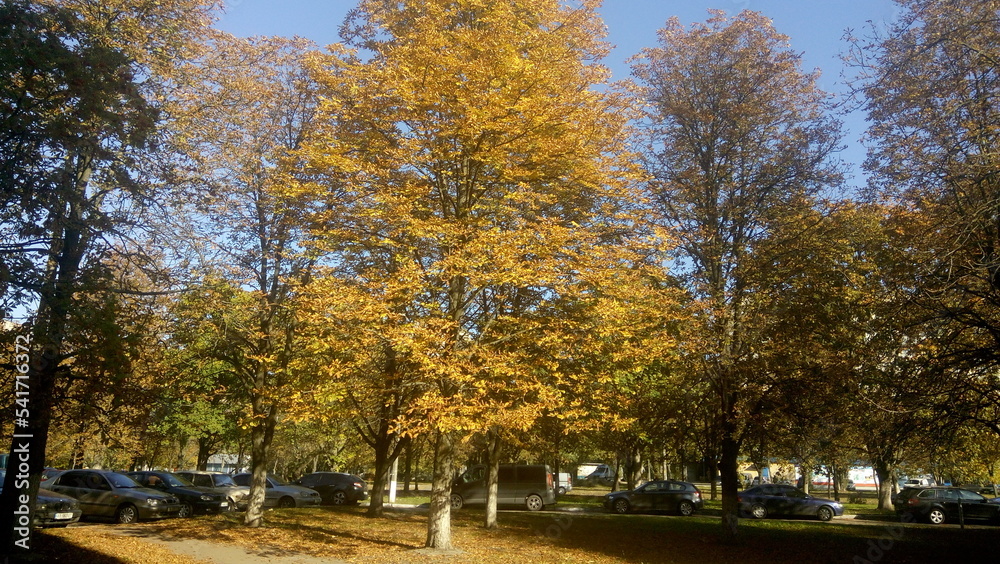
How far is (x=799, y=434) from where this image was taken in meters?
14.4

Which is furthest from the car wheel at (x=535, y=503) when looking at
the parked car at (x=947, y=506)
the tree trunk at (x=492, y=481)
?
the parked car at (x=947, y=506)

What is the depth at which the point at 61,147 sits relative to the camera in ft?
26.5

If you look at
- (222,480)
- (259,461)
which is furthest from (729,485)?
(222,480)

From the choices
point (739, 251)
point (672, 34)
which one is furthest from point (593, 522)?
point (672, 34)

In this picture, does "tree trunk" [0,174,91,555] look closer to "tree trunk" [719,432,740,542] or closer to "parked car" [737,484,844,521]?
"tree trunk" [719,432,740,542]

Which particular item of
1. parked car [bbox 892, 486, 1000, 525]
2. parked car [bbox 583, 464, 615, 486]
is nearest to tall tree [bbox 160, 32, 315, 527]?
parked car [bbox 892, 486, 1000, 525]

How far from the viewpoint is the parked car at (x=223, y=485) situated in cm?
2352

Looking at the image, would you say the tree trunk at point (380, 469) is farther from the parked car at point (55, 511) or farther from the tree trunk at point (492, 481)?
the parked car at point (55, 511)

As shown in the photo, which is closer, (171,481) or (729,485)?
(729,485)

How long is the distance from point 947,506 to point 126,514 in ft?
92.1

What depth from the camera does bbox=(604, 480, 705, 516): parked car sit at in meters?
25.3

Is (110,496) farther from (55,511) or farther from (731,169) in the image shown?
(731,169)

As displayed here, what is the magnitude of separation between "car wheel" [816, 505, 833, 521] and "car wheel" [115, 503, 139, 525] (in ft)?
78.2

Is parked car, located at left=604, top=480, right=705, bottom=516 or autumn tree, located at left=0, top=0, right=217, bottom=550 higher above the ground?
autumn tree, located at left=0, top=0, right=217, bottom=550
